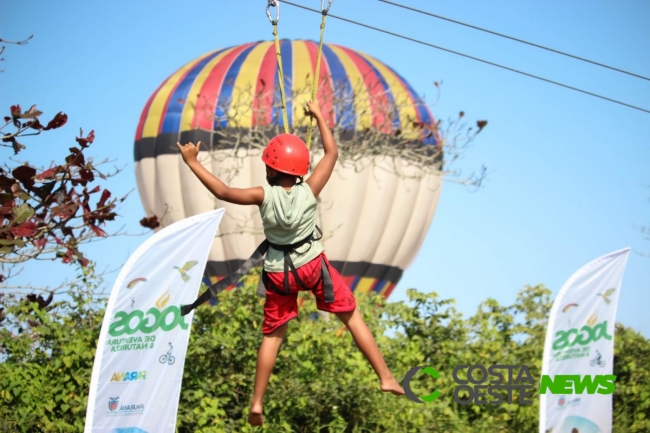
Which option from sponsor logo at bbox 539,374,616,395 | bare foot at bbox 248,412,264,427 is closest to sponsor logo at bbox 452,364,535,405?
sponsor logo at bbox 539,374,616,395

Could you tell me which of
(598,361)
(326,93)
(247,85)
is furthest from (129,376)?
(247,85)

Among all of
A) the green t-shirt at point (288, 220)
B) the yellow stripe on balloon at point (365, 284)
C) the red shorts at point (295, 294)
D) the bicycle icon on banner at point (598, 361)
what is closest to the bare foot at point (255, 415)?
the red shorts at point (295, 294)

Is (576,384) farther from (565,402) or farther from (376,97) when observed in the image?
(376,97)

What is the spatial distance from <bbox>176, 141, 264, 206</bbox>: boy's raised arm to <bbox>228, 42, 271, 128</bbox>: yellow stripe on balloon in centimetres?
1734

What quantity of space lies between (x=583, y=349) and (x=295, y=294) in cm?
512

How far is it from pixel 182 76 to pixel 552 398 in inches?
709

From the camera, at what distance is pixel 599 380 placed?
10.2 metres

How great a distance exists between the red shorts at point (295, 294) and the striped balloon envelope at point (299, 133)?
664 inches

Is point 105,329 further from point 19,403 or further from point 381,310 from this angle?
point 381,310

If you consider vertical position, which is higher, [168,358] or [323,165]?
[323,165]

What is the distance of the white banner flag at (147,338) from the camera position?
805 cm

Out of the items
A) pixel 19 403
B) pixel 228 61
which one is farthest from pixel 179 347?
pixel 228 61

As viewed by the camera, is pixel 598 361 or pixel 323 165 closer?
pixel 323 165

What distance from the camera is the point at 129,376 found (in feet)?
26.7
